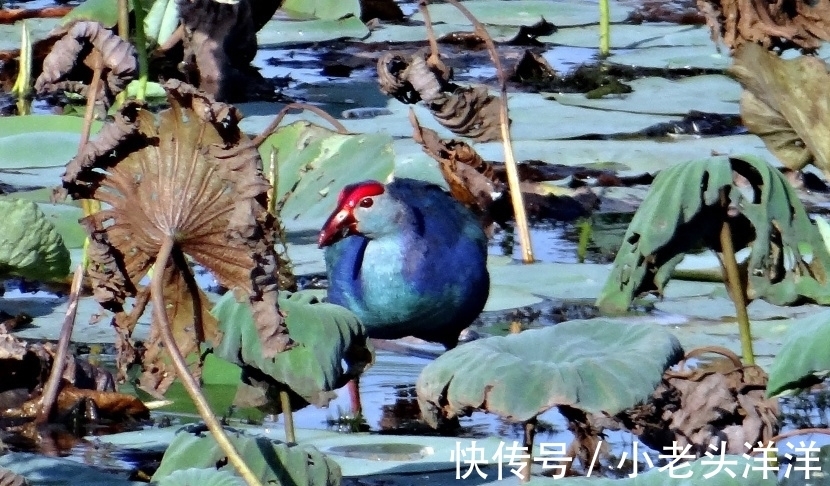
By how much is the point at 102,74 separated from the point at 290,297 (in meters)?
0.41

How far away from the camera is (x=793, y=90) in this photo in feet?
9.29

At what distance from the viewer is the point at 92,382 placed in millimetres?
2773

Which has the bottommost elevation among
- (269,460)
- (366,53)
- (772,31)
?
(366,53)

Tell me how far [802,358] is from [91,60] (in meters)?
1.15

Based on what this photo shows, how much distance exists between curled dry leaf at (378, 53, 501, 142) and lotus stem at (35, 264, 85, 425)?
46.0 inches

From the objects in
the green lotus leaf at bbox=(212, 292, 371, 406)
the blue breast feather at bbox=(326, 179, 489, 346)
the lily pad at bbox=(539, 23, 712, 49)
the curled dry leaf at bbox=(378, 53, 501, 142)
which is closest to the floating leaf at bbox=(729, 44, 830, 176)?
the blue breast feather at bbox=(326, 179, 489, 346)

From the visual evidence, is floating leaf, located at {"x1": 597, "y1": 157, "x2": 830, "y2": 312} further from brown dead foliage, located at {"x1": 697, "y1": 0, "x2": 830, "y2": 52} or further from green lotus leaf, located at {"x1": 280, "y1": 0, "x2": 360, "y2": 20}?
green lotus leaf, located at {"x1": 280, "y1": 0, "x2": 360, "y2": 20}

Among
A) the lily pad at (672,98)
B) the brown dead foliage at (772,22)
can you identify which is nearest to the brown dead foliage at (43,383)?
the brown dead foliage at (772,22)

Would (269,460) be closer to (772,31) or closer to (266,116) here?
(772,31)

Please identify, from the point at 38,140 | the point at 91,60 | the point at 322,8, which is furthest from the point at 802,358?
the point at 322,8

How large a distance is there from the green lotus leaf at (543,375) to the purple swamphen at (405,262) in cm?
126

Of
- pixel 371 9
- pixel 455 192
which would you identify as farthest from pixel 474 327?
pixel 371 9

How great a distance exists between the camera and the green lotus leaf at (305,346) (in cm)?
201

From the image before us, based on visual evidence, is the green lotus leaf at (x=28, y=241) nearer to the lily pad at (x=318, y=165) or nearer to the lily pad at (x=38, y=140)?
the lily pad at (x=318, y=165)
